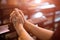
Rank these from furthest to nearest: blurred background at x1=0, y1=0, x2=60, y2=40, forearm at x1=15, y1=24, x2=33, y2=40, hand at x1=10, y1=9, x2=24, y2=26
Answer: blurred background at x1=0, y1=0, x2=60, y2=40
hand at x1=10, y1=9, x2=24, y2=26
forearm at x1=15, y1=24, x2=33, y2=40

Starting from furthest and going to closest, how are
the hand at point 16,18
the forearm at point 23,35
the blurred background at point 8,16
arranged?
the blurred background at point 8,16, the hand at point 16,18, the forearm at point 23,35

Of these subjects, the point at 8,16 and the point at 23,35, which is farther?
the point at 8,16

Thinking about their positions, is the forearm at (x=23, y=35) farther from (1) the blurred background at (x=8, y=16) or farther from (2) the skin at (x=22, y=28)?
(1) the blurred background at (x=8, y=16)

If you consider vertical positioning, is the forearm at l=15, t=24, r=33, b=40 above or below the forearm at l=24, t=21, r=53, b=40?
above

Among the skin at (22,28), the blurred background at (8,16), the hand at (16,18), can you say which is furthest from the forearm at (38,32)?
the blurred background at (8,16)

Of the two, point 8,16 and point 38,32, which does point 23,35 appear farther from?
point 8,16

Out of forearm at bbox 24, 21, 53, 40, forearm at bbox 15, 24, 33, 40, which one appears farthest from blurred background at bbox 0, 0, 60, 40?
forearm at bbox 15, 24, 33, 40

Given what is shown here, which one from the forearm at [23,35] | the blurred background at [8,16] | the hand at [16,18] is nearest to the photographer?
the forearm at [23,35]

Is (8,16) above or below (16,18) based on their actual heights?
below

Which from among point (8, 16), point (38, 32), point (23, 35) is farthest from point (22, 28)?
point (8, 16)

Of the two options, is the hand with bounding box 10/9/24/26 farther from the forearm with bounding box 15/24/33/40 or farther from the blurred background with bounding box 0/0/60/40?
the blurred background with bounding box 0/0/60/40

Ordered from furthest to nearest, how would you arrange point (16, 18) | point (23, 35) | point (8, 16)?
point (8, 16), point (16, 18), point (23, 35)

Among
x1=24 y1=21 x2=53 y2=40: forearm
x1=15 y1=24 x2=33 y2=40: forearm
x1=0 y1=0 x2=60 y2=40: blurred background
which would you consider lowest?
x1=0 y1=0 x2=60 y2=40: blurred background

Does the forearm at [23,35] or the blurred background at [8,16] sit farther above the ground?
the forearm at [23,35]
